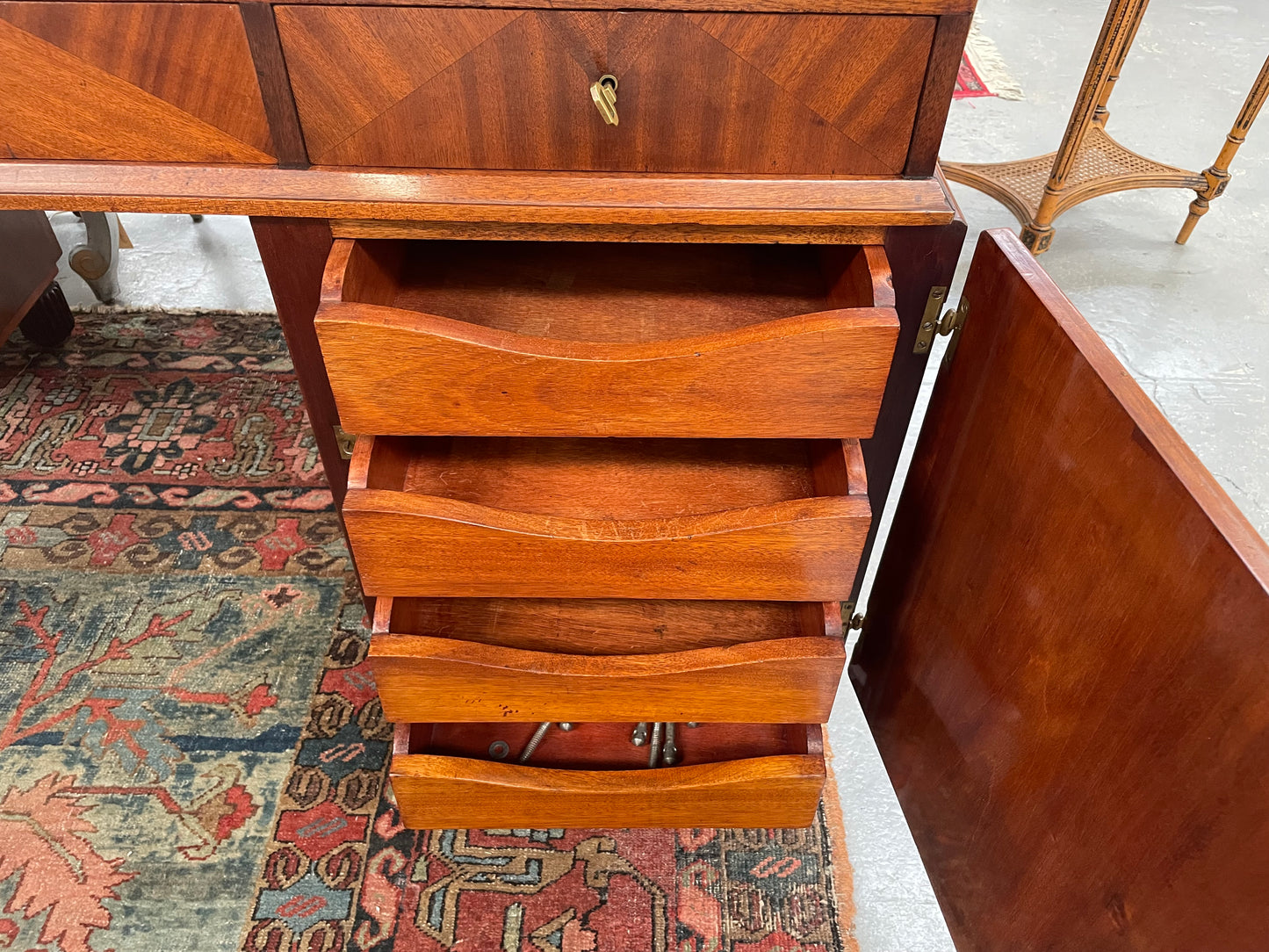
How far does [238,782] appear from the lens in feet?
3.54

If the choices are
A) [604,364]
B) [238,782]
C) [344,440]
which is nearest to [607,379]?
[604,364]

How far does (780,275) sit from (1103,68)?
1237 millimetres

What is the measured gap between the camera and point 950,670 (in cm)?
81

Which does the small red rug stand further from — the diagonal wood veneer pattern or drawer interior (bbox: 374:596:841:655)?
the diagonal wood veneer pattern

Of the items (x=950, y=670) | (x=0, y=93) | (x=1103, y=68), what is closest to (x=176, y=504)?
(x=0, y=93)

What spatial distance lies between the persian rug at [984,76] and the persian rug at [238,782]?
6.91 ft

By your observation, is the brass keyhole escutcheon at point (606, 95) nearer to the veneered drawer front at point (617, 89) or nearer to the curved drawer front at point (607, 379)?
the veneered drawer front at point (617, 89)

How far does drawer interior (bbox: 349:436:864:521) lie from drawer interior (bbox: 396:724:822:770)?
26 centimetres

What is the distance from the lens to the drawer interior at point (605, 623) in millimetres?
848

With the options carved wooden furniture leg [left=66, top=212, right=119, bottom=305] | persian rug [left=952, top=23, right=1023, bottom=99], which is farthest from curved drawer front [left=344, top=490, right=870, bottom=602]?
persian rug [left=952, top=23, right=1023, bottom=99]

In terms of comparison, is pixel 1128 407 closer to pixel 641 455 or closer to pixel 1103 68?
pixel 641 455

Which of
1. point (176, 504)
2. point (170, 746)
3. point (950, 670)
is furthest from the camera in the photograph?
point (176, 504)

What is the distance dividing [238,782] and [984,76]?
8.62 ft

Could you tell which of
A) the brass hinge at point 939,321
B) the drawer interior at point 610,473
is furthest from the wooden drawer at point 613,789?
the brass hinge at point 939,321
